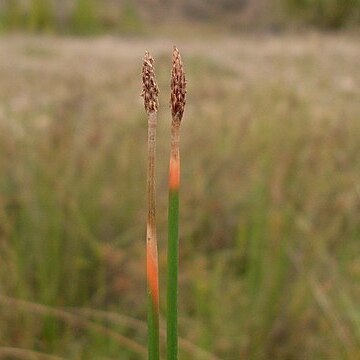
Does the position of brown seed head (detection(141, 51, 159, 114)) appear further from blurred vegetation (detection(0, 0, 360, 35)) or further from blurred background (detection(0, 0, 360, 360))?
blurred vegetation (detection(0, 0, 360, 35))

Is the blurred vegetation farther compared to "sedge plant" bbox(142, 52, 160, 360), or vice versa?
the blurred vegetation

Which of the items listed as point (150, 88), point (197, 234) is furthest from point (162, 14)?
point (150, 88)

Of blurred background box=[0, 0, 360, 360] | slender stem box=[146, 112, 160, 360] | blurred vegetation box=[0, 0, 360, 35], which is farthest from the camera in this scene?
blurred vegetation box=[0, 0, 360, 35]

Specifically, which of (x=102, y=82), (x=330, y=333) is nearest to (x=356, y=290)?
(x=330, y=333)

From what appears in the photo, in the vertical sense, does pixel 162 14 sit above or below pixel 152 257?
below

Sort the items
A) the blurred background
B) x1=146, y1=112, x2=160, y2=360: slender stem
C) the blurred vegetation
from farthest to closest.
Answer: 1. the blurred vegetation
2. the blurred background
3. x1=146, y1=112, x2=160, y2=360: slender stem

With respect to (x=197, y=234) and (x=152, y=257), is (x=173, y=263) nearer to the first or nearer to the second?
(x=152, y=257)

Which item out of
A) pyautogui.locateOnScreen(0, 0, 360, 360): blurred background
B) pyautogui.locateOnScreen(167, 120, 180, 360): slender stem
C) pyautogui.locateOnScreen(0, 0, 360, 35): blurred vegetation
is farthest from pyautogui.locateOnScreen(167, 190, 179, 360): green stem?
pyautogui.locateOnScreen(0, 0, 360, 35): blurred vegetation

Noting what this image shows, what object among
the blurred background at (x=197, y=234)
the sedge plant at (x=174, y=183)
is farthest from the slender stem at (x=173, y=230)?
the blurred background at (x=197, y=234)

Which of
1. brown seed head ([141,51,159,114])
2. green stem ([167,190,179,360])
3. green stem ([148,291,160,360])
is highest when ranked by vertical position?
brown seed head ([141,51,159,114])
